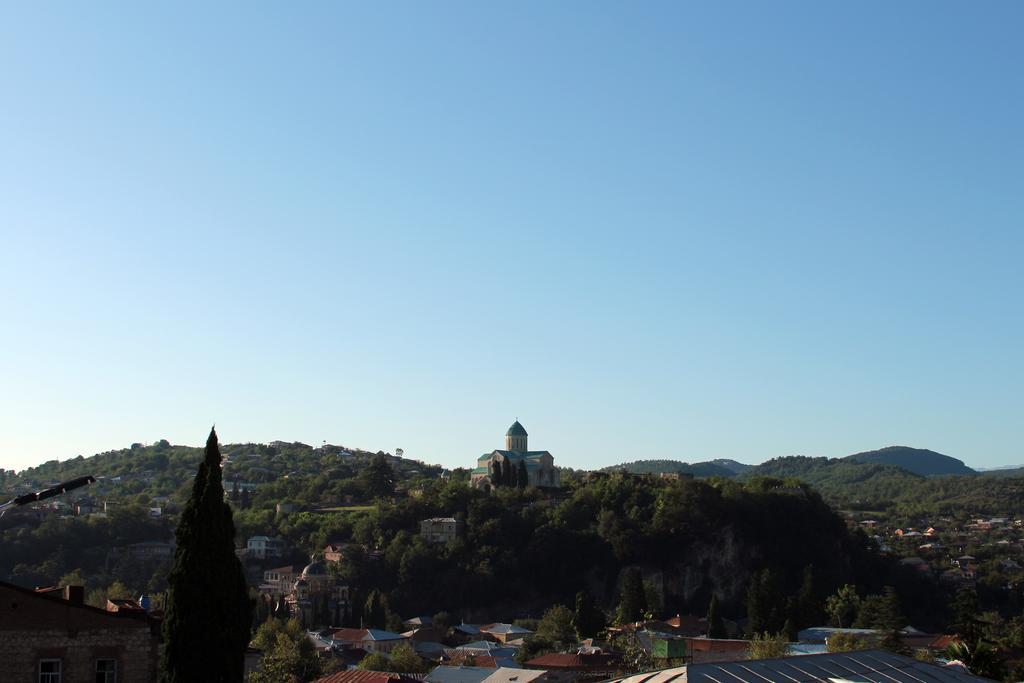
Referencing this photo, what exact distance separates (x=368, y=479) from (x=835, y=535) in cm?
6131

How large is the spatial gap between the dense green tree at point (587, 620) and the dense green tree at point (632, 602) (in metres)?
3.09

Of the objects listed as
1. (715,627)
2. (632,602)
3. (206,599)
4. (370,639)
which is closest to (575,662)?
(715,627)

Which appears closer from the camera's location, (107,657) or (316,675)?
(107,657)

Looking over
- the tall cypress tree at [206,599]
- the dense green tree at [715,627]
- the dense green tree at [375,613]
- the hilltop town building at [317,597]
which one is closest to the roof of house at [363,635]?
the dense green tree at [375,613]

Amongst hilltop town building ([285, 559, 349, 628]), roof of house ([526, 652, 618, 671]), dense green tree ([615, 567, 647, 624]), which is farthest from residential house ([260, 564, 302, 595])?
roof of house ([526, 652, 618, 671])

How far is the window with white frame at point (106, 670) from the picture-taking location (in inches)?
902

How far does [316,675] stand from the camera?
2692 inches

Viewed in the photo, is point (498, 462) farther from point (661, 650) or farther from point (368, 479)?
point (661, 650)

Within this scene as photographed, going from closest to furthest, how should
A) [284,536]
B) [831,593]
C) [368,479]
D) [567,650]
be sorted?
[567,650] < [831,593] < [284,536] < [368,479]

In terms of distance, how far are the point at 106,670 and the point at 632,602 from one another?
8791 centimetres

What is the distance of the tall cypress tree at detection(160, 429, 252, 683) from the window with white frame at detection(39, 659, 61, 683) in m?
1.88

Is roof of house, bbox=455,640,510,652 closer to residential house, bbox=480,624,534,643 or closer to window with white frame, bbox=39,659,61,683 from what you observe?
residential house, bbox=480,624,534,643

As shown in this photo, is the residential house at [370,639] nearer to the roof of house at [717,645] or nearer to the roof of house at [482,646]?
the roof of house at [482,646]

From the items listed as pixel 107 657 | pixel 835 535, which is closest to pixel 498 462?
pixel 835 535
